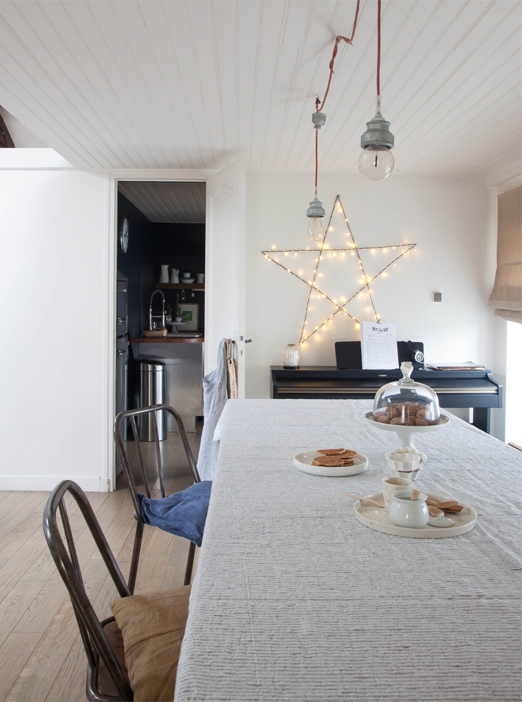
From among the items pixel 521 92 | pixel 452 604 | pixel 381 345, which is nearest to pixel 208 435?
pixel 381 345

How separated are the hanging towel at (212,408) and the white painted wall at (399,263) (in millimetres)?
536

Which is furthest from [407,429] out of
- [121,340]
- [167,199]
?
[167,199]

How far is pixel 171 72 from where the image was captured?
247 centimetres

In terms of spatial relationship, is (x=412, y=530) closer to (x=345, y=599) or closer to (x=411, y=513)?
(x=411, y=513)

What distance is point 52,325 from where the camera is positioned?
420cm

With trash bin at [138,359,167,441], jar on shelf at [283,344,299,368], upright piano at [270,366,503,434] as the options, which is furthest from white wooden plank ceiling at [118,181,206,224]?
upright piano at [270,366,503,434]

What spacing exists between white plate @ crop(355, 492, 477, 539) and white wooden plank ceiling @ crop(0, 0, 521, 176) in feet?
5.30

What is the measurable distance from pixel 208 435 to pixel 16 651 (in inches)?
69.3

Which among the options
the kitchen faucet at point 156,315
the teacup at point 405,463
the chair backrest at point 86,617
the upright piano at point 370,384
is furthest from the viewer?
the kitchen faucet at point 156,315

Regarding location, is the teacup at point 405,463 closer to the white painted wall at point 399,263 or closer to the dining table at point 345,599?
the dining table at point 345,599

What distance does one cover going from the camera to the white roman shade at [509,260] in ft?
12.9

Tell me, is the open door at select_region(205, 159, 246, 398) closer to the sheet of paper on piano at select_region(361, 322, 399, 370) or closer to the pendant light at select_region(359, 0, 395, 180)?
the sheet of paper on piano at select_region(361, 322, 399, 370)

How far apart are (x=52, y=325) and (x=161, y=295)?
3.17 metres

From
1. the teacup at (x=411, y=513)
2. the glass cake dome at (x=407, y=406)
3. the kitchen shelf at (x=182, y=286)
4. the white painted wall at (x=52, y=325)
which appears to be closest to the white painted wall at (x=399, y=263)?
the white painted wall at (x=52, y=325)
